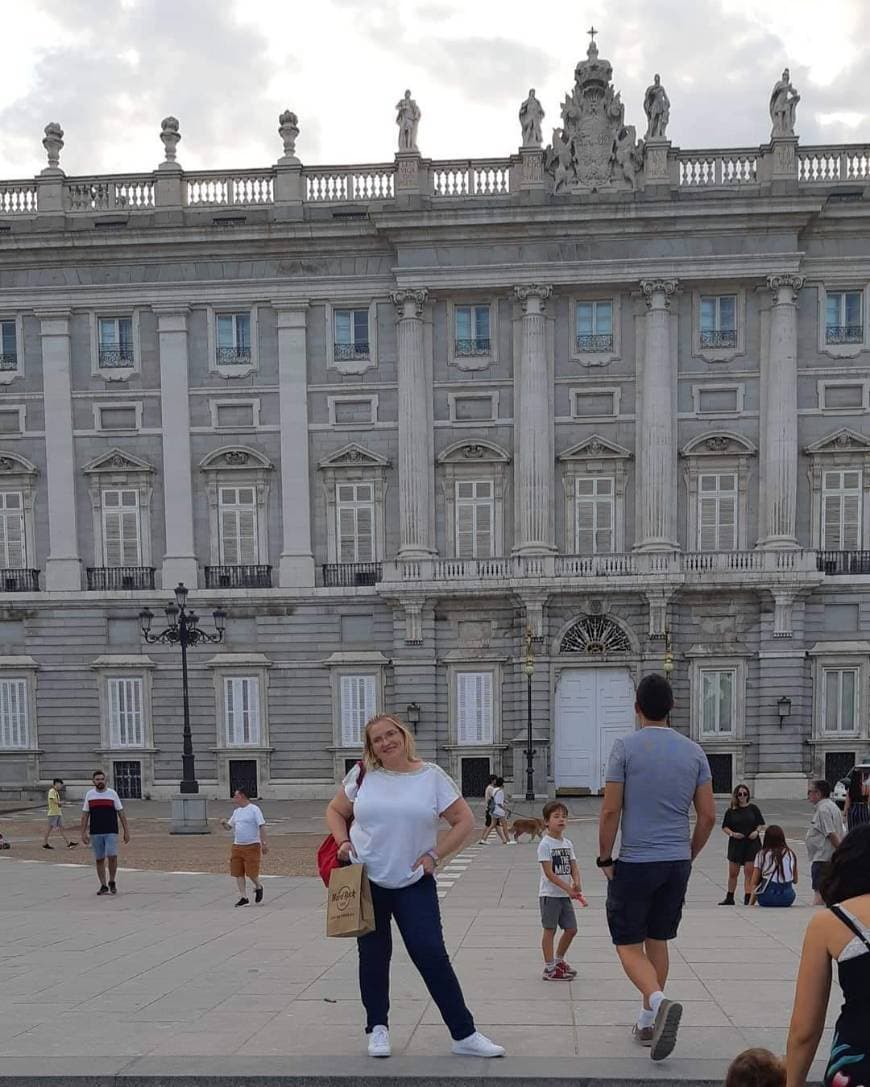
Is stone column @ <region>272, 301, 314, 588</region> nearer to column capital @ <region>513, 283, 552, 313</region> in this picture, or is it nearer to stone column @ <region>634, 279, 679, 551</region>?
column capital @ <region>513, 283, 552, 313</region>

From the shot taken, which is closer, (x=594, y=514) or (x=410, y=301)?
(x=410, y=301)

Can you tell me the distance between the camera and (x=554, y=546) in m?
32.0

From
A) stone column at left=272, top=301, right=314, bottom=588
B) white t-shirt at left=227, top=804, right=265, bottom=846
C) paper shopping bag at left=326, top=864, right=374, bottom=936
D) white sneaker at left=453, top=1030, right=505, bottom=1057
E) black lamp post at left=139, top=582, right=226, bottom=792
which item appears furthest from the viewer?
stone column at left=272, top=301, right=314, bottom=588

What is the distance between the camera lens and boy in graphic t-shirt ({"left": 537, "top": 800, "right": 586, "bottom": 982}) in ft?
28.0

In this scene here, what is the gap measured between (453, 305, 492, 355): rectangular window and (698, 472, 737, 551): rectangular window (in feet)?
26.0

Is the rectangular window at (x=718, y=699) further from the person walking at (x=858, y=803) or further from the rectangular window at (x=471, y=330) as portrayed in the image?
the person walking at (x=858, y=803)

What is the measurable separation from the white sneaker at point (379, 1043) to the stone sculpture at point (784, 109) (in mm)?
31607

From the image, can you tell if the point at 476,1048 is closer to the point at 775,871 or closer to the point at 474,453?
the point at 775,871

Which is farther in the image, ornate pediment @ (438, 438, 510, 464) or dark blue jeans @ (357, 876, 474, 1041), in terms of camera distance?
ornate pediment @ (438, 438, 510, 464)

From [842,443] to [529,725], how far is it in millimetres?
12731

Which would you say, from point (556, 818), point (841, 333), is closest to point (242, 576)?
point (841, 333)

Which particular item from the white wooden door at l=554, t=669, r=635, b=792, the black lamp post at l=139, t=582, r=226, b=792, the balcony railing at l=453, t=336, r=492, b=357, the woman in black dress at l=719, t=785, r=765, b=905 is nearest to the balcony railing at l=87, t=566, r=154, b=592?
the black lamp post at l=139, t=582, r=226, b=792

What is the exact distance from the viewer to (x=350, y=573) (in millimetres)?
32781

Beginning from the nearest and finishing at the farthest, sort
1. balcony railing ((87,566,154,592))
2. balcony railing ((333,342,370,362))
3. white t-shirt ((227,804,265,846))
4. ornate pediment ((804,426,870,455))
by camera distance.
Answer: white t-shirt ((227,804,265,846)) < ornate pediment ((804,426,870,455)) < balcony railing ((333,342,370,362)) < balcony railing ((87,566,154,592))
